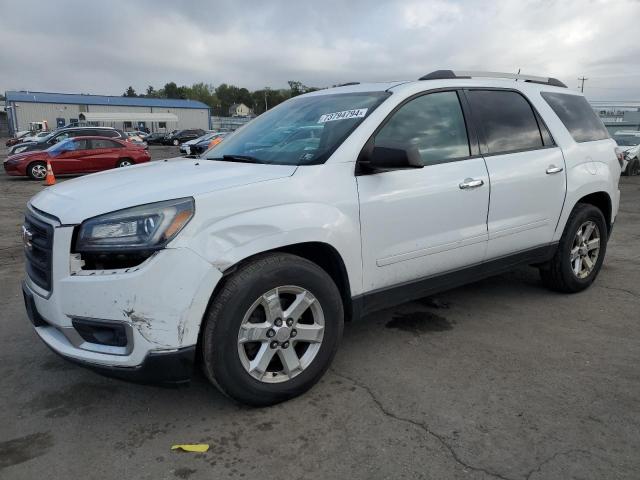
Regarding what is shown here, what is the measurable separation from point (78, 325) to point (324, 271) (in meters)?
1.32

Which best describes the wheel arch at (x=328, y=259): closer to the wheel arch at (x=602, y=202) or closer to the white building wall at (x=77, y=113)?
the wheel arch at (x=602, y=202)

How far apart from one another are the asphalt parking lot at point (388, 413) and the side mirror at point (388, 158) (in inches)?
51.9

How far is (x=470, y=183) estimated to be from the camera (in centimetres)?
360

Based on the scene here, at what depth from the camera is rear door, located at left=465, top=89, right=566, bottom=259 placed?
384 cm

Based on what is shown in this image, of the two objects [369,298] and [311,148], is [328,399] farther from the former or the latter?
[311,148]

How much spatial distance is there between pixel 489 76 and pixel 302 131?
1.70m

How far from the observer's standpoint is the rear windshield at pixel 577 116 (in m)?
4.54

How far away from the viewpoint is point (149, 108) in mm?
72750

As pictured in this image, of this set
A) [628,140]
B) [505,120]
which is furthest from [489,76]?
[628,140]

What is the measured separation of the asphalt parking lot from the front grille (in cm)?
79

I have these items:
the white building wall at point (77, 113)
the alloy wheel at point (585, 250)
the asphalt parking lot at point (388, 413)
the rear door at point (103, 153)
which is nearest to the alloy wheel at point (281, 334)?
the asphalt parking lot at point (388, 413)

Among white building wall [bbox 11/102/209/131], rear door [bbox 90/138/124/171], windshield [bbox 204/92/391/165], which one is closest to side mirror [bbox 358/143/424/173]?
windshield [bbox 204/92/391/165]

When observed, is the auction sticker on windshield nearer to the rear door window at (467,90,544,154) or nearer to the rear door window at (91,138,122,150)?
the rear door window at (467,90,544,154)

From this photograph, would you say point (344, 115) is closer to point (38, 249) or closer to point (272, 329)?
point (272, 329)
